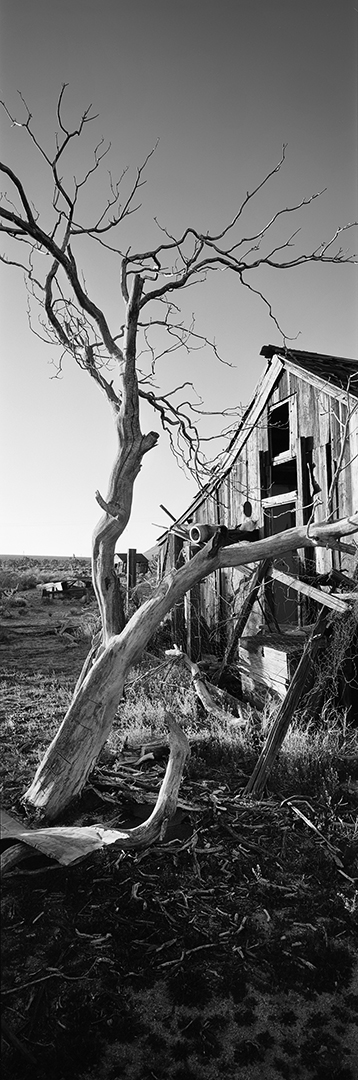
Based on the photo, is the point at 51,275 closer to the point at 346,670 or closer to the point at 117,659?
the point at 117,659

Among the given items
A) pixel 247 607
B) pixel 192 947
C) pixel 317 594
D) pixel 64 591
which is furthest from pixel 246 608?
pixel 64 591

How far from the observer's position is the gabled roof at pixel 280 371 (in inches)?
367

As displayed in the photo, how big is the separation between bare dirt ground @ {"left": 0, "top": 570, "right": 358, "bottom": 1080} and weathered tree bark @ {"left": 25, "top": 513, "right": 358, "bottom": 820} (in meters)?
0.31

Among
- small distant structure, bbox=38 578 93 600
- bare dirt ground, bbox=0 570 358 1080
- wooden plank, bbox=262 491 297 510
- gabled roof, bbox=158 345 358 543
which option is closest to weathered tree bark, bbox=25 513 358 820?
bare dirt ground, bbox=0 570 358 1080

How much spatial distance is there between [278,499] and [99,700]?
586 centimetres

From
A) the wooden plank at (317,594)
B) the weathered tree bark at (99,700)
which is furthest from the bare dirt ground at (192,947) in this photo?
the wooden plank at (317,594)

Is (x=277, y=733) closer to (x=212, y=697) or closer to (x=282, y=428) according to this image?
(x=212, y=697)

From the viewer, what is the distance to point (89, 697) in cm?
531

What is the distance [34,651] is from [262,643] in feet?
28.6

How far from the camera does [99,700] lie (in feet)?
17.5

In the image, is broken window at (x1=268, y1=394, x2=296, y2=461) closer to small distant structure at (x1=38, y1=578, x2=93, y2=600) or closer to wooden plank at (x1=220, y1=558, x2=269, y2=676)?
wooden plank at (x1=220, y1=558, x2=269, y2=676)

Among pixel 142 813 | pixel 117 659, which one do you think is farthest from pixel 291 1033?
pixel 117 659

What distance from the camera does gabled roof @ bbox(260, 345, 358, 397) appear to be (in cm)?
935

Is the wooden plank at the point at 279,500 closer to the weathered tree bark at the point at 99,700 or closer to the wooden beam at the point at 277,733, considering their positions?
the wooden beam at the point at 277,733
